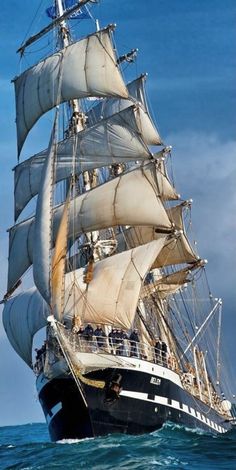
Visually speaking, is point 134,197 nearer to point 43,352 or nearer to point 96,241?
point 96,241

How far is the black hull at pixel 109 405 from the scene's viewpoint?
28438 millimetres

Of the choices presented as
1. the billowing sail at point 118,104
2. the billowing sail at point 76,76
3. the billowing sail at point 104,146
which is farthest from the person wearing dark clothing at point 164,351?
the billowing sail at point 118,104

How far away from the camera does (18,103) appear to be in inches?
1825

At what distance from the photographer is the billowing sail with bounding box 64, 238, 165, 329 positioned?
34.1 m

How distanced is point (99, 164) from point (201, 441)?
56.7ft

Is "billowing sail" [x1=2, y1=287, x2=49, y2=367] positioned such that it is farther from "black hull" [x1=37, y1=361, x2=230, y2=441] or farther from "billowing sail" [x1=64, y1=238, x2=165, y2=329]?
"black hull" [x1=37, y1=361, x2=230, y2=441]

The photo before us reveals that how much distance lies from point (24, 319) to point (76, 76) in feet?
46.6

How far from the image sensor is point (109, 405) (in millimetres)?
28641

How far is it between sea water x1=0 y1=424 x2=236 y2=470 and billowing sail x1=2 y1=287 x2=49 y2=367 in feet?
24.6

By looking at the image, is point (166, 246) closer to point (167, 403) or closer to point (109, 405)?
point (167, 403)

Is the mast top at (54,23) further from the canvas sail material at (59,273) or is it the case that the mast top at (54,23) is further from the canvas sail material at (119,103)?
the canvas sail material at (59,273)

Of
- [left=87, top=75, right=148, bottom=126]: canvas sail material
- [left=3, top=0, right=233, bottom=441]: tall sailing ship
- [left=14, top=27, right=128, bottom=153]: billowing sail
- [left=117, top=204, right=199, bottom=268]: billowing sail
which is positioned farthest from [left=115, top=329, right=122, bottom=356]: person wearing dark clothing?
[left=87, top=75, right=148, bottom=126]: canvas sail material

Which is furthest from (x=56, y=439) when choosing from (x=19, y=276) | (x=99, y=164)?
(x=99, y=164)

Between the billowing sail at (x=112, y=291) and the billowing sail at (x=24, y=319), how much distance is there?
174 centimetres
